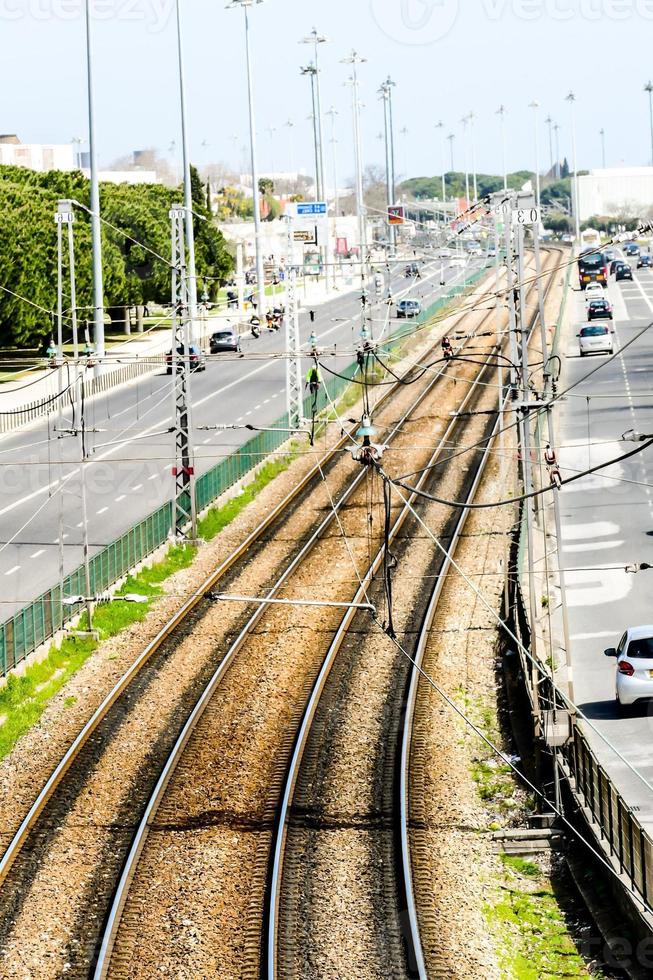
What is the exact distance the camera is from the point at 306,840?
58.2ft

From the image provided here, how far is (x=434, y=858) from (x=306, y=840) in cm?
165

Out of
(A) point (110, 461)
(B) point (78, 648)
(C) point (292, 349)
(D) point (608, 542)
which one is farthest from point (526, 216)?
(C) point (292, 349)

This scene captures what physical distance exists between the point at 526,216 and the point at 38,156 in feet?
375

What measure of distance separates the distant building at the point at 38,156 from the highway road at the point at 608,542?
246 feet

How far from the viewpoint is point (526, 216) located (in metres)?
20.8

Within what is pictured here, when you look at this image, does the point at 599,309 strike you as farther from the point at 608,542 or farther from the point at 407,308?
the point at 608,542

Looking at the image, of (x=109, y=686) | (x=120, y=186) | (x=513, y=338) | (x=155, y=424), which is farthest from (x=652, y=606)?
(x=120, y=186)

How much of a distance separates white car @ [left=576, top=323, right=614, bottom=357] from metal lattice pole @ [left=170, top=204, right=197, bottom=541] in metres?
30.1

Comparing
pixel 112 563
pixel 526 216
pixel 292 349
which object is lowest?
pixel 112 563

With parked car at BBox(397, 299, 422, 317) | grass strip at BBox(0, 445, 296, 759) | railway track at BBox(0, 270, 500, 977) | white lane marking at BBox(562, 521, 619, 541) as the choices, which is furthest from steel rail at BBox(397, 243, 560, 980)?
parked car at BBox(397, 299, 422, 317)

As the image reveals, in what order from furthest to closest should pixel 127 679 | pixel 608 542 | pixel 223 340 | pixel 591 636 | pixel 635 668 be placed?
pixel 223 340 → pixel 608 542 → pixel 591 636 → pixel 127 679 → pixel 635 668

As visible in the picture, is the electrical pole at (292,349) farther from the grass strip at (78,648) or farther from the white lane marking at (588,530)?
the white lane marking at (588,530)

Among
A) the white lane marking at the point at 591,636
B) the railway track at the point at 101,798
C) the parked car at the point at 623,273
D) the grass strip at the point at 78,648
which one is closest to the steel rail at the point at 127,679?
the railway track at the point at 101,798

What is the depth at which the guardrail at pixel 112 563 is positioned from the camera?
83.8ft
